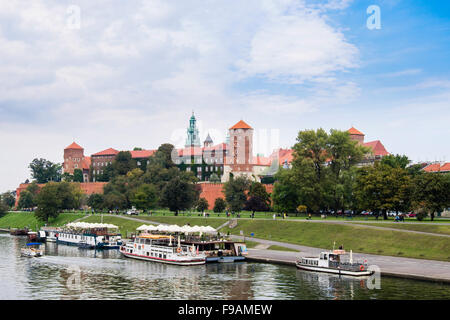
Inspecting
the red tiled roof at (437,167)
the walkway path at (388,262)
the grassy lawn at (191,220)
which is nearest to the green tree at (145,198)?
the grassy lawn at (191,220)

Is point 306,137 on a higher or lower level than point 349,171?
higher

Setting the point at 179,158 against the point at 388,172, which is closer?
the point at 388,172

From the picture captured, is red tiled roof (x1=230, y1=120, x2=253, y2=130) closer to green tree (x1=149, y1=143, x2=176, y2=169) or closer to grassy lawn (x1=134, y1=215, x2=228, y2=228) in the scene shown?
green tree (x1=149, y1=143, x2=176, y2=169)

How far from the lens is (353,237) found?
67812mm

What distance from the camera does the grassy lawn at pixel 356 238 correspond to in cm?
5781

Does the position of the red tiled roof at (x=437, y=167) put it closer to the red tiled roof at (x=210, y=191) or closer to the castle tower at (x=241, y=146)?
the red tiled roof at (x=210, y=191)

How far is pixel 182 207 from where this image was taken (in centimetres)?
11506

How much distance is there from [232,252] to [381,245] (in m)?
18.7

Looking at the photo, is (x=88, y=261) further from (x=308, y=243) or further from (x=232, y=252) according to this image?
(x=308, y=243)

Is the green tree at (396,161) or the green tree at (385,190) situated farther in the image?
the green tree at (396,161)

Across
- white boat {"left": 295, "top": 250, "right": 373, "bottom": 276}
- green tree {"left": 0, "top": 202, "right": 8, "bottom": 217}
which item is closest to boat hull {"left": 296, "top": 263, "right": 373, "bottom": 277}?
white boat {"left": 295, "top": 250, "right": 373, "bottom": 276}

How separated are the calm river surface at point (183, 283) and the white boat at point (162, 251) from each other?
1587mm
